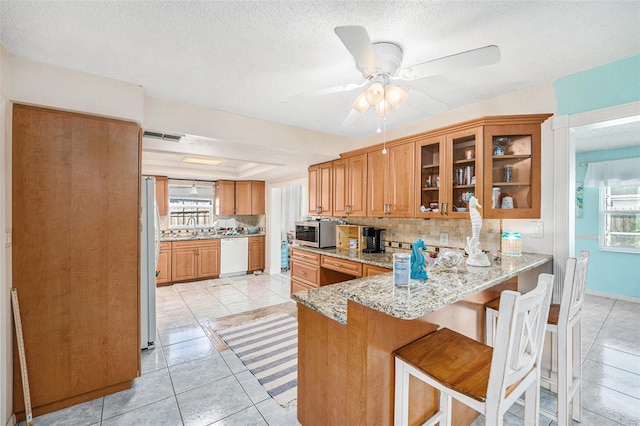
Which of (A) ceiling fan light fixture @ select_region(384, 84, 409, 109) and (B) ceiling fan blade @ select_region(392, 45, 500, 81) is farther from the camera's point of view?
(A) ceiling fan light fixture @ select_region(384, 84, 409, 109)

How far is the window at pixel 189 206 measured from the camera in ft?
20.4

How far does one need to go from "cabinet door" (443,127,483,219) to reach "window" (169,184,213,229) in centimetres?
549

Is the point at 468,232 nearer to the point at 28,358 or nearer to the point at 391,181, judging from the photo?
the point at 391,181

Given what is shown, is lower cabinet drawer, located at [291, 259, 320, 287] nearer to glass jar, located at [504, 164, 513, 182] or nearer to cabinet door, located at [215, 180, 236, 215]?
glass jar, located at [504, 164, 513, 182]

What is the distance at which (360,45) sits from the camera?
1.25 m

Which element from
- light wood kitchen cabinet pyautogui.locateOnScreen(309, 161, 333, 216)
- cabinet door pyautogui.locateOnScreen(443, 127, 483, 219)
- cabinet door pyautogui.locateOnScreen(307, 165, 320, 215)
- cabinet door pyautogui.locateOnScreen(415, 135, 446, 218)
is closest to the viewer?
cabinet door pyautogui.locateOnScreen(443, 127, 483, 219)

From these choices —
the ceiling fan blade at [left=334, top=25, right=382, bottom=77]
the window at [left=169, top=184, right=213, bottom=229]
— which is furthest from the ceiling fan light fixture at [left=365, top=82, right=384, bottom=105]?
the window at [left=169, top=184, right=213, bottom=229]

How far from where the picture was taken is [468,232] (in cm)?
292

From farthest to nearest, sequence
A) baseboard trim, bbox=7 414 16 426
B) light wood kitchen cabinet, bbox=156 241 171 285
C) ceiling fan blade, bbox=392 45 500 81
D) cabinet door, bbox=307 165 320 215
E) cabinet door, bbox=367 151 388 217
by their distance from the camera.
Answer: light wood kitchen cabinet, bbox=156 241 171 285 → cabinet door, bbox=307 165 320 215 → cabinet door, bbox=367 151 388 217 → baseboard trim, bbox=7 414 16 426 → ceiling fan blade, bbox=392 45 500 81

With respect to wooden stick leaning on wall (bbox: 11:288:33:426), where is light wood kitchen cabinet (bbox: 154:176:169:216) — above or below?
above

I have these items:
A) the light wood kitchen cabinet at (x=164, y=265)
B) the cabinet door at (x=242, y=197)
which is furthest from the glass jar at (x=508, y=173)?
the light wood kitchen cabinet at (x=164, y=265)

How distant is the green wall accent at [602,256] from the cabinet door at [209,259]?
7032mm

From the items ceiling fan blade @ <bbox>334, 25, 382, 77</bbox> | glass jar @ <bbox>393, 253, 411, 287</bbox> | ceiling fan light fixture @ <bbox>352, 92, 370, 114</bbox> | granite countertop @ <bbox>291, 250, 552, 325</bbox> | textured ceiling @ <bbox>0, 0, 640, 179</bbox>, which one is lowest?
granite countertop @ <bbox>291, 250, 552, 325</bbox>

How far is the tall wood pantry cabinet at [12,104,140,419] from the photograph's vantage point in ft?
6.19
